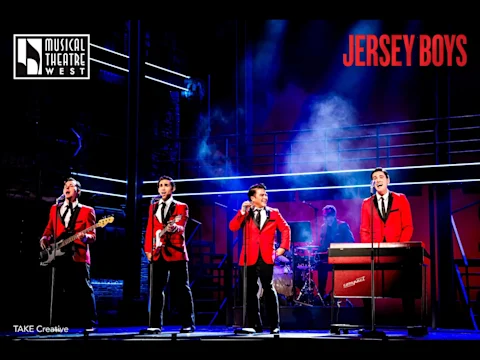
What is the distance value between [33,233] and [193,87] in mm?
6013

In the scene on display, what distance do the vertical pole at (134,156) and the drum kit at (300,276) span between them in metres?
2.94

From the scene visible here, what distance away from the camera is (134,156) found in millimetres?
14500

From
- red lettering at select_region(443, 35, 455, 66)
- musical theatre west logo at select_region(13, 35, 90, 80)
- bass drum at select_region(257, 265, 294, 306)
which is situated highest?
red lettering at select_region(443, 35, 455, 66)

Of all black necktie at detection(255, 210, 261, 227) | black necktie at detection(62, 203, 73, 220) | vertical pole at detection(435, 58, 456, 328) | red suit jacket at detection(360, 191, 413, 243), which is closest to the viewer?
red suit jacket at detection(360, 191, 413, 243)

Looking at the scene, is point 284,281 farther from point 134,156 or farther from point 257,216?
point 257,216

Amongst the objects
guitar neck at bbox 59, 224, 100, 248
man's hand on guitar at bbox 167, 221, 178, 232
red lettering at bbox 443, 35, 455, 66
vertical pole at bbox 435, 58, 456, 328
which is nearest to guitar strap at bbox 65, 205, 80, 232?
guitar neck at bbox 59, 224, 100, 248

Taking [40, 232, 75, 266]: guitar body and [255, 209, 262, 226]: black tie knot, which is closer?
[255, 209, 262, 226]: black tie knot

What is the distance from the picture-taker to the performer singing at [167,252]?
9.16 metres

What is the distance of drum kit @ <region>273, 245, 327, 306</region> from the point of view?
42.2 feet

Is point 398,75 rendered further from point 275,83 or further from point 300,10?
point 300,10

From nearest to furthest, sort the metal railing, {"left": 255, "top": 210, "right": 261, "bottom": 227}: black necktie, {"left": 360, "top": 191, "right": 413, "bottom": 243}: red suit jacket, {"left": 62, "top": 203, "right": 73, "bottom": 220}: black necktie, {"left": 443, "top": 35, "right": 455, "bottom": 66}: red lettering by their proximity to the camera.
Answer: {"left": 360, "top": 191, "right": 413, "bottom": 243}: red suit jacket
{"left": 255, "top": 210, "right": 261, "bottom": 227}: black necktie
{"left": 62, "top": 203, "right": 73, "bottom": 220}: black necktie
{"left": 443, "top": 35, "right": 455, "bottom": 66}: red lettering
the metal railing

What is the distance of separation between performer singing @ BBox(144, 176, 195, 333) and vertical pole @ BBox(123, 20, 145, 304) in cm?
494

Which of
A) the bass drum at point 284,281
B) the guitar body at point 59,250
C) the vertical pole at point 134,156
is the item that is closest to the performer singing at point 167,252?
the guitar body at point 59,250

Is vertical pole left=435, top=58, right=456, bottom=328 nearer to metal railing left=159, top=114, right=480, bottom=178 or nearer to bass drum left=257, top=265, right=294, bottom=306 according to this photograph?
metal railing left=159, top=114, right=480, bottom=178
